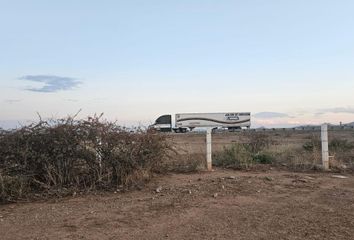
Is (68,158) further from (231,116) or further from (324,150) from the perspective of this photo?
(231,116)

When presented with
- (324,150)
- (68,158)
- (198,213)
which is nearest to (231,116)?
(324,150)

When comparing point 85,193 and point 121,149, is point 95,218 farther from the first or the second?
point 121,149

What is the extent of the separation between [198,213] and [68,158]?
3.37 meters

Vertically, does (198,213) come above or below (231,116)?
below

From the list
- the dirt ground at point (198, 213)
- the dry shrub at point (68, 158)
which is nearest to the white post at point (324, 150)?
the dirt ground at point (198, 213)

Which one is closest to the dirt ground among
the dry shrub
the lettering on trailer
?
the dry shrub

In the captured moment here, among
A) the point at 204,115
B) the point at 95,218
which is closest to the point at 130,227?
the point at 95,218

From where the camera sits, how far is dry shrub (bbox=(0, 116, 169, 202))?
948 centimetres

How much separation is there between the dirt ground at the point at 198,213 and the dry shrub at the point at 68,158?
49 cm

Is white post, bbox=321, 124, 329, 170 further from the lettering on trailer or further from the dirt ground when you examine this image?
the lettering on trailer

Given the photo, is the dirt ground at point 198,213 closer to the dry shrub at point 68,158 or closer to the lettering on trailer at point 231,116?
the dry shrub at point 68,158

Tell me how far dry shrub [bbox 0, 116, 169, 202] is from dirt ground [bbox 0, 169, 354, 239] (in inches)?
19.2

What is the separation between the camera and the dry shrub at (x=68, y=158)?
9.48 m

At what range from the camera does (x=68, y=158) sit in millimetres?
9922
